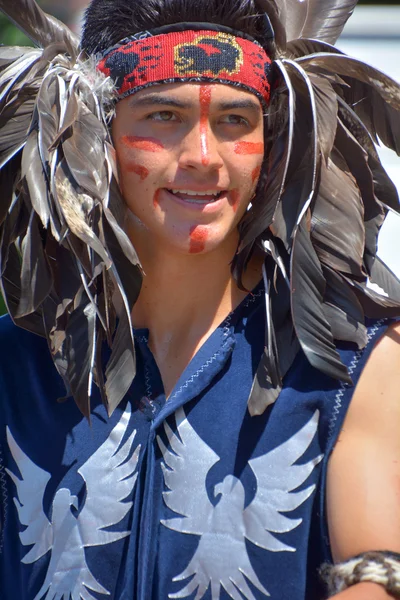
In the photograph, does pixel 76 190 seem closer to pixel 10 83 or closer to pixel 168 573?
pixel 10 83

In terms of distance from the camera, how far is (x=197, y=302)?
2.23 metres

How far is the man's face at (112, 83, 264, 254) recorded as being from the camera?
2039 millimetres

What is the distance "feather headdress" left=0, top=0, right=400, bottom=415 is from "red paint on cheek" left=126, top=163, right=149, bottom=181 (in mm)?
44

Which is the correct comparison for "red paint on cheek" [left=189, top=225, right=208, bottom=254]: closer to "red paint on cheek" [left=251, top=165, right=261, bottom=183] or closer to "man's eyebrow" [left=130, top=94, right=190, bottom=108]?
"red paint on cheek" [left=251, top=165, right=261, bottom=183]

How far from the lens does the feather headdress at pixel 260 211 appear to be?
6.53 feet

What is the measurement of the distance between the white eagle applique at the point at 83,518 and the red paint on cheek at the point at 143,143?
58 centimetres

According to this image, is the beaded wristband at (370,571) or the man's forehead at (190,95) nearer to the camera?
the beaded wristband at (370,571)

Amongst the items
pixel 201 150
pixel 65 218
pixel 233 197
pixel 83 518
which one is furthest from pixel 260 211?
→ pixel 83 518

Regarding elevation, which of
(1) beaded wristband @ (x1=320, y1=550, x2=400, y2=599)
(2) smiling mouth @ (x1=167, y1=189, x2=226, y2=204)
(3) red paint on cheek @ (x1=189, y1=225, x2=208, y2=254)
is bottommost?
(1) beaded wristband @ (x1=320, y1=550, x2=400, y2=599)

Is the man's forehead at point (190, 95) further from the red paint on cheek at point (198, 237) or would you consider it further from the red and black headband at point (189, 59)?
the red paint on cheek at point (198, 237)

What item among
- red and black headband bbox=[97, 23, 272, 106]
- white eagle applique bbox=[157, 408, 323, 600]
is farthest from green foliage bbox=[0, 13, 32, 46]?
white eagle applique bbox=[157, 408, 323, 600]

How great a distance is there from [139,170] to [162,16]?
0.34 m

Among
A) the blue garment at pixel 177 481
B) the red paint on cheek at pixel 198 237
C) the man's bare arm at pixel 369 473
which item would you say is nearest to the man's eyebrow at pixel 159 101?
the red paint on cheek at pixel 198 237

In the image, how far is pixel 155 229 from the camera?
212 centimetres
